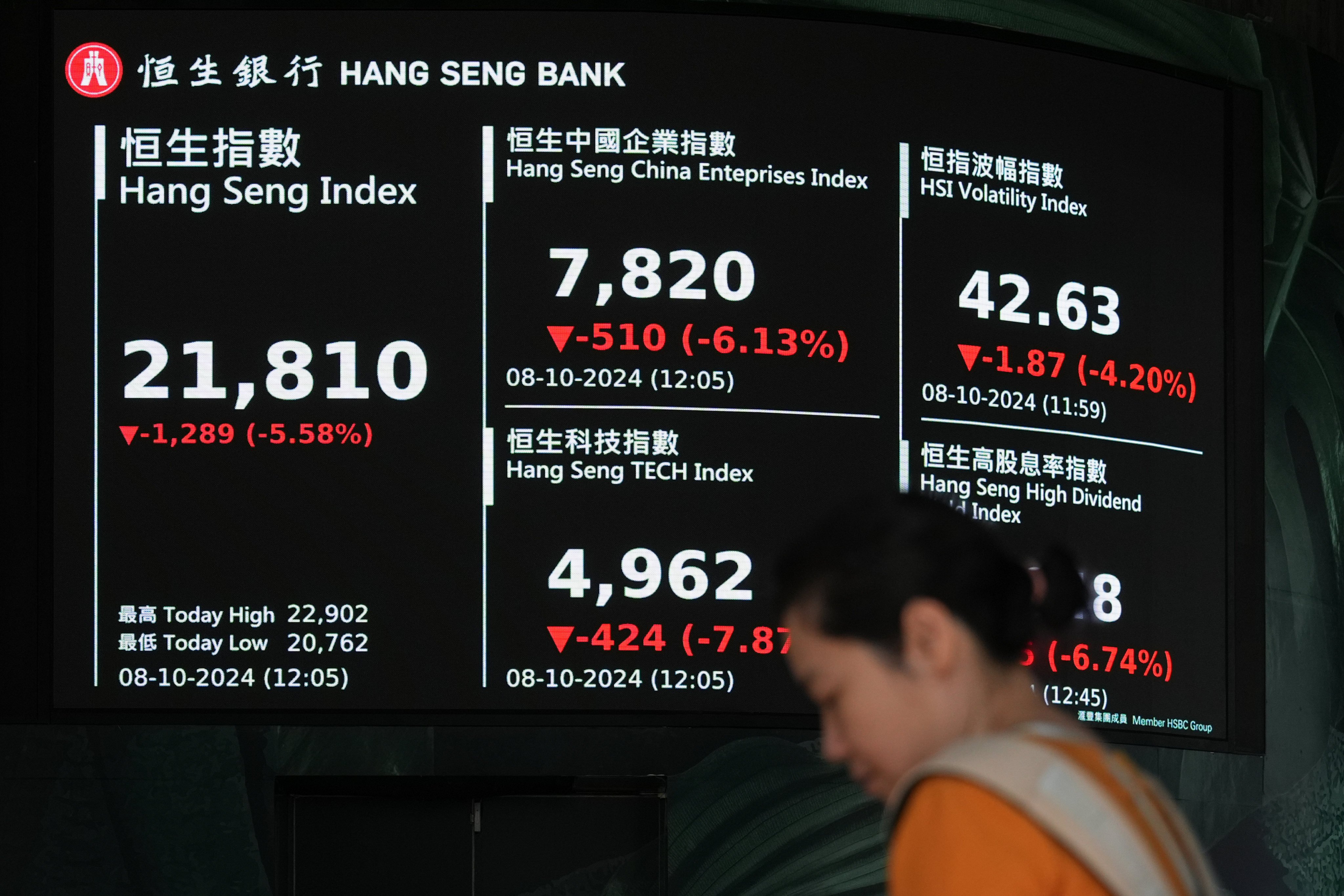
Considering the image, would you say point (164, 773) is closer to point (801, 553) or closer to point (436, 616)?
point (436, 616)

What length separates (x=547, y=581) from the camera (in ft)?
14.3

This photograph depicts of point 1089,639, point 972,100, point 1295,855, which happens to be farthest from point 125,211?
point 1295,855

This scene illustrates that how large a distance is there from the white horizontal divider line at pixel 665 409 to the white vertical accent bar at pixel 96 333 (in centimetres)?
87

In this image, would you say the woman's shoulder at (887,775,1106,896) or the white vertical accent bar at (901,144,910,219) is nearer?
the woman's shoulder at (887,775,1106,896)

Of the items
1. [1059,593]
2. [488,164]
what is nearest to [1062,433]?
[488,164]

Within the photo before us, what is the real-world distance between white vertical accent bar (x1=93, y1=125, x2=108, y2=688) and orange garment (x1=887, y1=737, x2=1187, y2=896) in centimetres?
343

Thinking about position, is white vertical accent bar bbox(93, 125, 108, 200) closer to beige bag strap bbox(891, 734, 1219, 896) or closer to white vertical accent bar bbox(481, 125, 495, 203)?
white vertical accent bar bbox(481, 125, 495, 203)

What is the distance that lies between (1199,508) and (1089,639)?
1.54 feet

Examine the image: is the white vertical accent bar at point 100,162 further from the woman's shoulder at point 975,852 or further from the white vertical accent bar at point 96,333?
the woman's shoulder at point 975,852

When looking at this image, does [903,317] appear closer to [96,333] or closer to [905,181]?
[905,181]

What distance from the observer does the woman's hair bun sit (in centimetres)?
130

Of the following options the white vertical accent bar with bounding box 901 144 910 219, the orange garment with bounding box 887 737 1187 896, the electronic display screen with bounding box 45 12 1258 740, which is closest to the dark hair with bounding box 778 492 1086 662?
the orange garment with bounding box 887 737 1187 896

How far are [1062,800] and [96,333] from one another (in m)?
3.60

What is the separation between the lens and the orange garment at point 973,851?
3.64 feet
